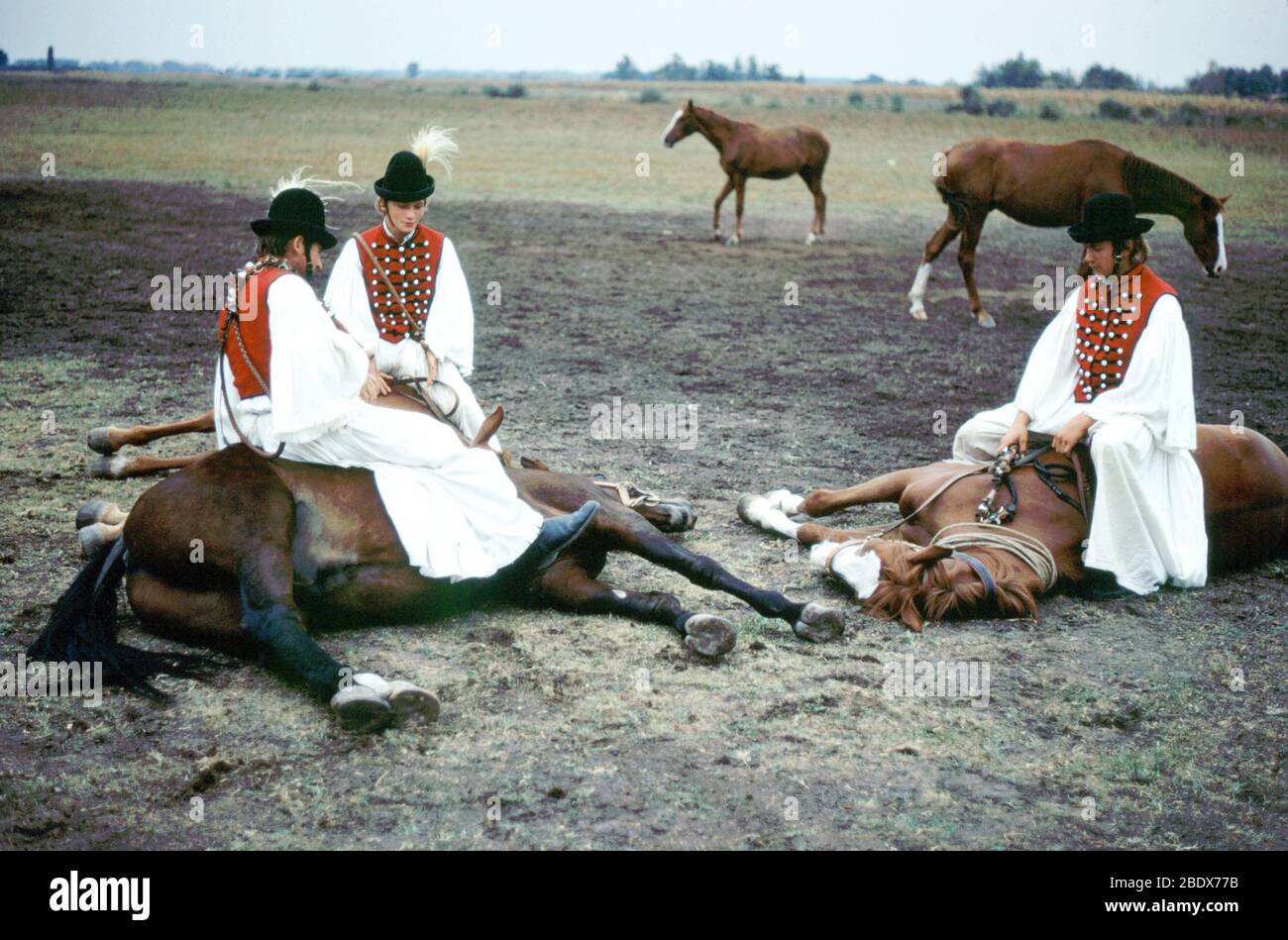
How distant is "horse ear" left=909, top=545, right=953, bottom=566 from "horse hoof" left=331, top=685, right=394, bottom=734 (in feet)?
7.65

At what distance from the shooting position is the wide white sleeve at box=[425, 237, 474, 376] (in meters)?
5.91

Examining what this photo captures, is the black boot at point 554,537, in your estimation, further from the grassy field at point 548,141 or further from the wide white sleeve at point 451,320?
the grassy field at point 548,141

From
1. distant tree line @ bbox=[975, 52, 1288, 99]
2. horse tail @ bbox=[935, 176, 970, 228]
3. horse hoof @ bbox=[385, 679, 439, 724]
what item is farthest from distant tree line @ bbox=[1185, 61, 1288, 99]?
horse hoof @ bbox=[385, 679, 439, 724]

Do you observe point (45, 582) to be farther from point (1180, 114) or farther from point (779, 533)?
point (1180, 114)

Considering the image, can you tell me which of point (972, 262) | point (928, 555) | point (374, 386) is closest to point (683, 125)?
point (972, 262)

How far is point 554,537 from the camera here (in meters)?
5.00

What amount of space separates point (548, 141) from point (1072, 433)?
2951cm

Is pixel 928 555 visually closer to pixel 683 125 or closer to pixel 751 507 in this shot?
pixel 751 507

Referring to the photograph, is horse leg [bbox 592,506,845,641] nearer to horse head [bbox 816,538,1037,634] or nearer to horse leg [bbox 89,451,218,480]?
horse head [bbox 816,538,1037,634]

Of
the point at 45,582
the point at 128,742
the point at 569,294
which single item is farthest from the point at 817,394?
the point at 128,742

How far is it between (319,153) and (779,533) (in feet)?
75.9

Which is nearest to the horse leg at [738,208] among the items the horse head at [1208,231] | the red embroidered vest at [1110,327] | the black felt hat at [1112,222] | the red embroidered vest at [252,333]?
the horse head at [1208,231]

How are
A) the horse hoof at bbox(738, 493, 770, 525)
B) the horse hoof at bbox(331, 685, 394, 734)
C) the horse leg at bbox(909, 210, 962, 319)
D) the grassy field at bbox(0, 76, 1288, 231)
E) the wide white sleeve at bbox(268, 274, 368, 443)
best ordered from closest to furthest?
the horse hoof at bbox(331, 685, 394, 734), the wide white sleeve at bbox(268, 274, 368, 443), the horse hoof at bbox(738, 493, 770, 525), the horse leg at bbox(909, 210, 962, 319), the grassy field at bbox(0, 76, 1288, 231)
